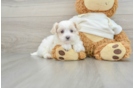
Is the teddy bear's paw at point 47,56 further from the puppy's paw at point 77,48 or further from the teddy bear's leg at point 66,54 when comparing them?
the puppy's paw at point 77,48

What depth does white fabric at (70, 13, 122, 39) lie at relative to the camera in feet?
3.67

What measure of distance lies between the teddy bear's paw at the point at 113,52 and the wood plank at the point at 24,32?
625mm

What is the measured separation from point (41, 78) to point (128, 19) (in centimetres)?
114

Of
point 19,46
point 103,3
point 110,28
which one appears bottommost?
point 19,46

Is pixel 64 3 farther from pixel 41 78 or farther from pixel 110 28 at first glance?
pixel 41 78

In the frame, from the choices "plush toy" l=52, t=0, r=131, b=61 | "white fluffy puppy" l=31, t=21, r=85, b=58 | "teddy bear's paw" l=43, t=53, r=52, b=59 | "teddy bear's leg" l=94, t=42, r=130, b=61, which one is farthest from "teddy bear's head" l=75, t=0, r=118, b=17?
"teddy bear's paw" l=43, t=53, r=52, b=59

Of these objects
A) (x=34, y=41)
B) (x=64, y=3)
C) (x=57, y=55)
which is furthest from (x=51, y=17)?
(x=57, y=55)

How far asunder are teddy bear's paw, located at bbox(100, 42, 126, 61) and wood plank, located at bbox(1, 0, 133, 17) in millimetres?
544

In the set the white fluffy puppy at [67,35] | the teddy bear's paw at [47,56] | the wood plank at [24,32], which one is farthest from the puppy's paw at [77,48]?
the wood plank at [24,32]

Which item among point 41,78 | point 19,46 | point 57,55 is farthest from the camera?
point 19,46

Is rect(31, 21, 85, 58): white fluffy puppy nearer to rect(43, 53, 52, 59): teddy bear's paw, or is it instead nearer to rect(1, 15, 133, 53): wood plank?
rect(43, 53, 52, 59): teddy bear's paw

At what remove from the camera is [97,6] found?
3.63 ft

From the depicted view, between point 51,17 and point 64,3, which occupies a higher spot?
point 64,3

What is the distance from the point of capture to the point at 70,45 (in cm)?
105
